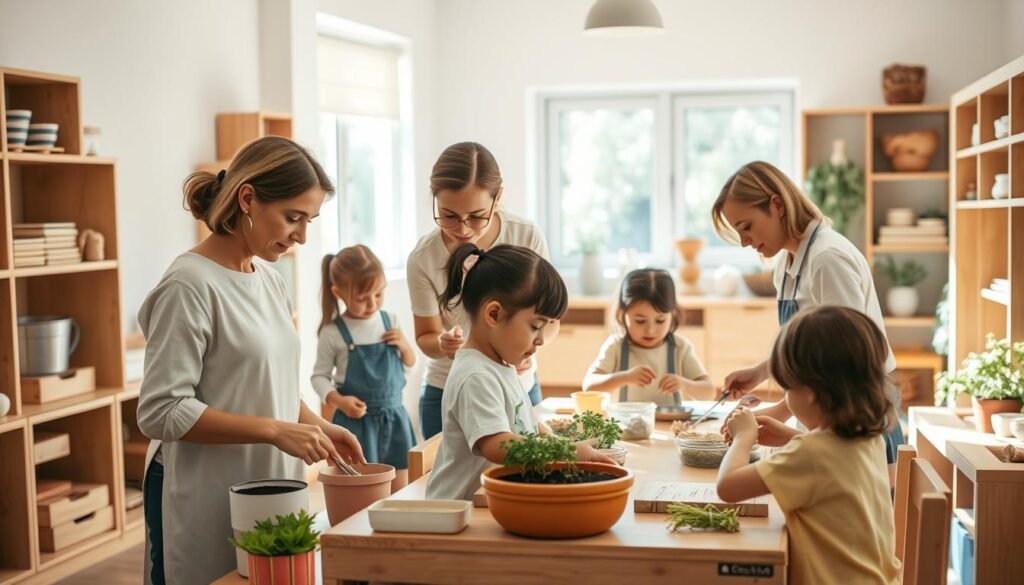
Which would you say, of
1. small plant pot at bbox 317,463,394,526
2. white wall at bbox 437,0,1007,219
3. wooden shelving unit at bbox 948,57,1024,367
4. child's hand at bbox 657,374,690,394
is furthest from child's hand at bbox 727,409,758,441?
white wall at bbox 437,0,1007,219

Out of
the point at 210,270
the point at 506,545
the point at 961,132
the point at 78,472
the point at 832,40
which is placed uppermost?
the point at 832,40

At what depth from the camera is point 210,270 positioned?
2.11m

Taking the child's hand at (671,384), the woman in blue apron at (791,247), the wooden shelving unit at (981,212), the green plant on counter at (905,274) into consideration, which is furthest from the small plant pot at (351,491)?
the green plant on counter at (905,274)

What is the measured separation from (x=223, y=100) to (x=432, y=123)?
1970 mm

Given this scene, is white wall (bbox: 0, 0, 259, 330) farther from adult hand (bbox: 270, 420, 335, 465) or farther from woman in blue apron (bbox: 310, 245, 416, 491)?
adult hand (bbox: 270, 420, 335, 465)

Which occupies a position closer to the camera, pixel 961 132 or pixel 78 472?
pixel 78 472

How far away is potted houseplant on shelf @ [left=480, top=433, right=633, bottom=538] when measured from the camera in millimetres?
1729

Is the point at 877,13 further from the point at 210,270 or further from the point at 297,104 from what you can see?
the point at 210,270

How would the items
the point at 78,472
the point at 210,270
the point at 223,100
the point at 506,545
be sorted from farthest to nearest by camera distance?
the point at 223,100 < the point at 78,472 < the point at 210,270 < the point at 506,545

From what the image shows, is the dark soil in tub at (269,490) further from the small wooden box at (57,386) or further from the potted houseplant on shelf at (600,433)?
the small wooden box at (57,386)

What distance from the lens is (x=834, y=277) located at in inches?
99.1

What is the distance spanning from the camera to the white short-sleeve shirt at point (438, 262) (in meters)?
3.07

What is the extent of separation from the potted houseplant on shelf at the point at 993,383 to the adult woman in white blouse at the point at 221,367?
8.80 feet

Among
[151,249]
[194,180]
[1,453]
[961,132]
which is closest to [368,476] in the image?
[194,180]
